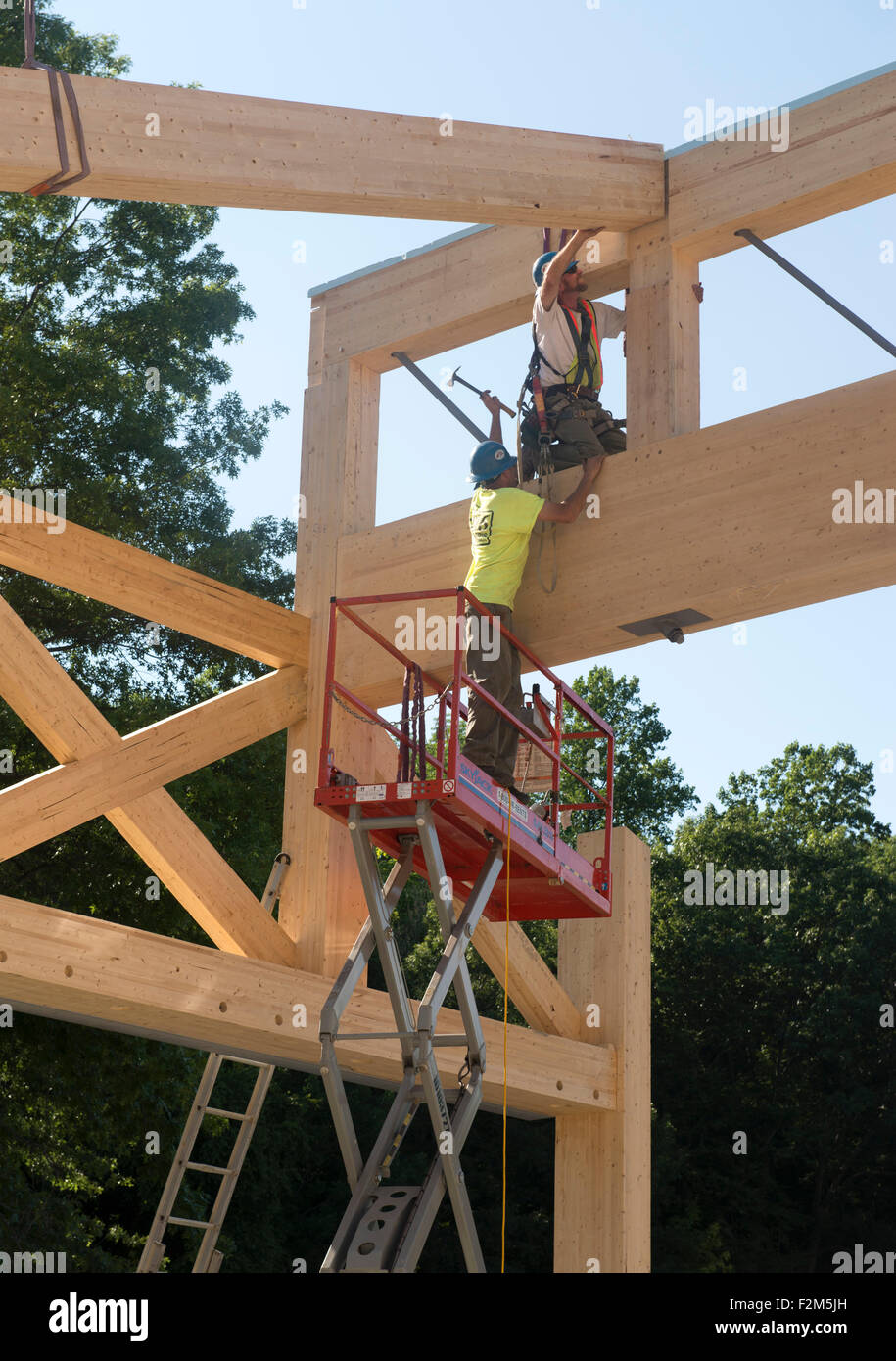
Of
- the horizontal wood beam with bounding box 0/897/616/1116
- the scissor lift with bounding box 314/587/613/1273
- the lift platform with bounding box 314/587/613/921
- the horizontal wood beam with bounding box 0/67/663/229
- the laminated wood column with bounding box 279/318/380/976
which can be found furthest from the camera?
the laminated wood column with bounding box 279/318/380/976

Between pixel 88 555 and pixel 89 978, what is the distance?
9.17 feet

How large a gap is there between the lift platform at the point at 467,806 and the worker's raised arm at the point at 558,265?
1.99m

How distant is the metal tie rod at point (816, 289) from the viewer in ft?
29.8

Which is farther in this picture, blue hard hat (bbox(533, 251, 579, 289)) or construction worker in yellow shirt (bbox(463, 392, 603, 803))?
blue hard hat (bbox(533, 251, 579, 289))

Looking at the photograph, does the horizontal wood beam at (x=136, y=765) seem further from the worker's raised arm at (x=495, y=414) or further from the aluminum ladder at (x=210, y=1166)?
the worker's raised arm at (x=495, y=414)

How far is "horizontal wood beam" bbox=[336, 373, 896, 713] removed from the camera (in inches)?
336

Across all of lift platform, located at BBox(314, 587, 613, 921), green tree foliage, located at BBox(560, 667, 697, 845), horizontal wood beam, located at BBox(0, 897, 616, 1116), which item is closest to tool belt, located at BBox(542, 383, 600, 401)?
lift platform, located at BBox(314, 587, 613, 921)

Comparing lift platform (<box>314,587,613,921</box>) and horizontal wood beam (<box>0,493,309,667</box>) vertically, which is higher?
horizontal wood beam (<box>0,493,309,667</box>)

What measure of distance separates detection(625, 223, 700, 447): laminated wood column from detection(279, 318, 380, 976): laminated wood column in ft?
7.57

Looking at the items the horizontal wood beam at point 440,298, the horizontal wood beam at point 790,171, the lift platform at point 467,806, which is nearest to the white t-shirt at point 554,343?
the horizontal wood beam at point 440,298

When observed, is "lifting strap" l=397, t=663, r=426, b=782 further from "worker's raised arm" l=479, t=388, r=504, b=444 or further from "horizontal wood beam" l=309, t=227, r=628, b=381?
"horizontal wood beam" l=309, t=227, r=628, b=381

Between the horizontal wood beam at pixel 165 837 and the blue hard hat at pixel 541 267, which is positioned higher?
the blue hard hat at pixel 541 267
